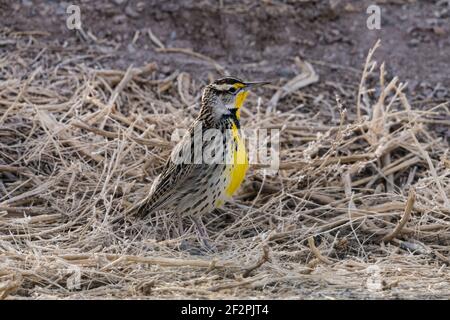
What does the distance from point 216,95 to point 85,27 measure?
2.34 metres

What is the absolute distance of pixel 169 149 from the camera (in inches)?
235

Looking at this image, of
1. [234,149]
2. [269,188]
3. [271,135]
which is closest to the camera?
[234,149]

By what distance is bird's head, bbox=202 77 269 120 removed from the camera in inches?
219

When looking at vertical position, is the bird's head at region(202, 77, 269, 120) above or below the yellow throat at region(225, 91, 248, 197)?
above

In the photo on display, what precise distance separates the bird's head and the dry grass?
1.65 ft

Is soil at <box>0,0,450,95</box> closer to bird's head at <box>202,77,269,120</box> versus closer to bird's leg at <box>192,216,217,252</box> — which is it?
bird's head at <box>202,77,269,120</box>

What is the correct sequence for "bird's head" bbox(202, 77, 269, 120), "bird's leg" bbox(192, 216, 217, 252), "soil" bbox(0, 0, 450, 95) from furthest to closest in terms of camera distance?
"soil" bbox(0, 0, 450, 95)
"bird's head" bbox(202, 77, 269, 120)
"bird's leg" bbox(192, 216, 217, 252)

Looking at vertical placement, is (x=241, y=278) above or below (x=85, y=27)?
below

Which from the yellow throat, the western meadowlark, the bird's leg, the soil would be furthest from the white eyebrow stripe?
the soil

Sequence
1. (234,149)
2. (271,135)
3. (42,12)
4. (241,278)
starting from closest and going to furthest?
(241,278), (234,149), (271,135), (42,12)

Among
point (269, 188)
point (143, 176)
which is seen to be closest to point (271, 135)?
point (269, 188)

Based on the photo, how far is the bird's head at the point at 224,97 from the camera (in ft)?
18.2

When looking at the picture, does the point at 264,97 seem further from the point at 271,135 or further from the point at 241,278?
the point at 241,278

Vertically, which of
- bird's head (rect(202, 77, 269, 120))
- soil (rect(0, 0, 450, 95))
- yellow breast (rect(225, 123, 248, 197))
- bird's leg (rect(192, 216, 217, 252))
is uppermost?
soil (rect(0, 0, 450, 95))
